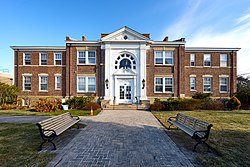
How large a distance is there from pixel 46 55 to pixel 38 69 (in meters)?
2.31

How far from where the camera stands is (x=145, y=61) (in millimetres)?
19344

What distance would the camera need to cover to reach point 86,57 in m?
19.9

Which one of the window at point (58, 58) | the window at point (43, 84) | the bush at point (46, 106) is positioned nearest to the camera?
the bush at point (46, 106)

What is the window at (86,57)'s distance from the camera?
19891mm

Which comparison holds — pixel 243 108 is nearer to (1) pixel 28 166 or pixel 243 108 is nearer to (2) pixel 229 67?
(2) pixel 229 67

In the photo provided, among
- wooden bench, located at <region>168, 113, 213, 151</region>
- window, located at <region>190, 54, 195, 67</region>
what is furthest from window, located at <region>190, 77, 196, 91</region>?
wooden bench, located at <region>168, 113, 213, 151</region>

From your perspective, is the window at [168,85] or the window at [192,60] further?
the window at [192,60]

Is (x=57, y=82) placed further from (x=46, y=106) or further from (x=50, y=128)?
(x=50, y=128)

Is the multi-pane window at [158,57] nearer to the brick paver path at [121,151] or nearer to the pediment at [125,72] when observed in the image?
the pediment at [125,72]

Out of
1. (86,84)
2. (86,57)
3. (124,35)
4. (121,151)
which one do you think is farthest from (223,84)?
(121,151)

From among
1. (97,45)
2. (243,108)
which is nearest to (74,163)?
(97,45)

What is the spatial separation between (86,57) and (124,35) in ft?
19.9

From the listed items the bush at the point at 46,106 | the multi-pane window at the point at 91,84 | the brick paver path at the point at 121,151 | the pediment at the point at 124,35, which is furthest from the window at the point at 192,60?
the bush at the point at 46,106

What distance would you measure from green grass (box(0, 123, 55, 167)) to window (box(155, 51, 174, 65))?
667 inches
